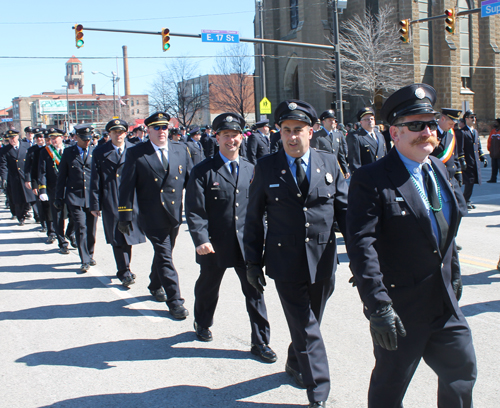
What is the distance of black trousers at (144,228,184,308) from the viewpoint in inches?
225

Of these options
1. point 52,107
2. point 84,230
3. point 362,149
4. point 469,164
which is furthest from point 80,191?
point 52,107

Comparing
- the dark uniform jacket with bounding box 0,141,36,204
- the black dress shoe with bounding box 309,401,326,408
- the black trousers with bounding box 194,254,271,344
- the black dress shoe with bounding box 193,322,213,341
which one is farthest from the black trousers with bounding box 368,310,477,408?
the dark uniform jacket with bounding box 0,141,36,204

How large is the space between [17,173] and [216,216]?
9.81m

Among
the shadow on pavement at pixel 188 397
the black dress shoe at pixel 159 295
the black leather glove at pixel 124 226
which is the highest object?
the black leather glove at pixel 124 226

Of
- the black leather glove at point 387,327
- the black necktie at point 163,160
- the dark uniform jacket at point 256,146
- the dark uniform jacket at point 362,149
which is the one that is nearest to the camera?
the black leather glove at point 387,327

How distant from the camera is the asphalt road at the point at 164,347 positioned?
3.89 meters

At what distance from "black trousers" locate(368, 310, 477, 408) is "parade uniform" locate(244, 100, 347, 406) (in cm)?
78

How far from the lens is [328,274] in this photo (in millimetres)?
3736

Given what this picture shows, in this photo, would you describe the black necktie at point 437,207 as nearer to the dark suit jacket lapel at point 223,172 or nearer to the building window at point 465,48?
the dark suit jacket lapel at point 223,172

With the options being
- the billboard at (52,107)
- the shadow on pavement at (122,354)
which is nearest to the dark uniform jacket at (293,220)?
the shadow on pavement at (122,354)

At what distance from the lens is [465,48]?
41125 mm

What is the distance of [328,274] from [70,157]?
19.9 feet

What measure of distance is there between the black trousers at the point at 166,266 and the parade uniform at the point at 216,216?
2.54ft

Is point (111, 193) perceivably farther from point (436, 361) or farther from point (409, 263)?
point (436, 361)
